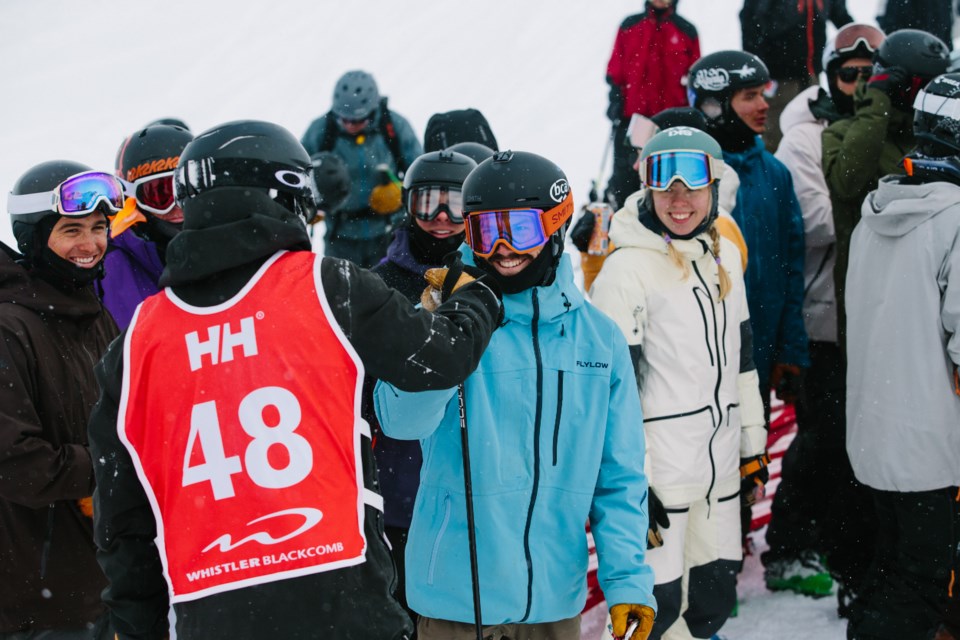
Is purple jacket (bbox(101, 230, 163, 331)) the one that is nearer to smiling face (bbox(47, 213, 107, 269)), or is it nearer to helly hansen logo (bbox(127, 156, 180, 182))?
helly hansen logo (bbox(127, 156, 180, 182))

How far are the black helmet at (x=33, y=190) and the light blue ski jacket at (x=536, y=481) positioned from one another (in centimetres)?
175

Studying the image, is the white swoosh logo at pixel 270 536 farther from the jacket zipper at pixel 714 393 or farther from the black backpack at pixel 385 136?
the black backpack at pixel 385 136

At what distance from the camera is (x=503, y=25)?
22.9 metres

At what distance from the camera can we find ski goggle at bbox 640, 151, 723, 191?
4344mm

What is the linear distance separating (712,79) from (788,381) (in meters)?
1.79

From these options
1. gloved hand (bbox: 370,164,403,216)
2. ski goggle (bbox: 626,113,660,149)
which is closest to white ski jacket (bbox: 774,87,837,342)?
ski goggle (bbox: 626,113,660,149)

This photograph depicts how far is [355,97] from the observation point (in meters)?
8.31

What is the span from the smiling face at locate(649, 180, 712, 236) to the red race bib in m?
2.27

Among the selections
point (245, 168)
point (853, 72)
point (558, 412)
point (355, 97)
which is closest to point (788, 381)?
point (853, 72)

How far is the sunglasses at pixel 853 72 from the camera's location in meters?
6.15

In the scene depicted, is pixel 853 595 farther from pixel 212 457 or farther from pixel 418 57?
pixel 418 57

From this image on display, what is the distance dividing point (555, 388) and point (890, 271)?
198 cm

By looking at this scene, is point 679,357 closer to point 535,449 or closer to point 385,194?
→ point 535,449

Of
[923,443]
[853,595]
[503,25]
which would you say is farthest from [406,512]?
[503,25]
